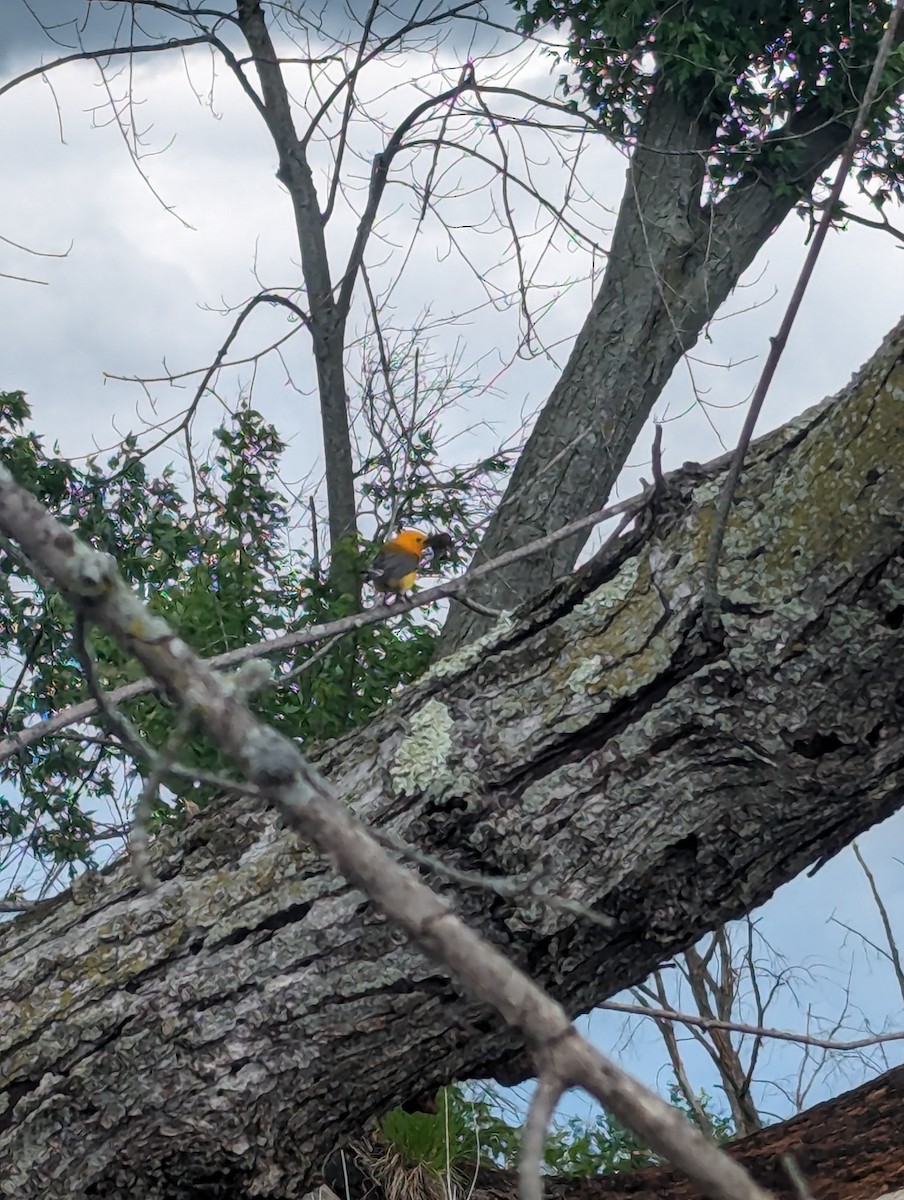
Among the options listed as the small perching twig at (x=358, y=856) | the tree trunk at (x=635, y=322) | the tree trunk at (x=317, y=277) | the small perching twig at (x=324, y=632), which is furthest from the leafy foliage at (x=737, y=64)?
the small perching twig at (x=358, y=856)

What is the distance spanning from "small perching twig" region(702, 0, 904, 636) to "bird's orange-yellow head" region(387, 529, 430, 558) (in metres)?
1.31

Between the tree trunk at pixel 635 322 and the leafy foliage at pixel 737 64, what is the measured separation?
7 centimetres

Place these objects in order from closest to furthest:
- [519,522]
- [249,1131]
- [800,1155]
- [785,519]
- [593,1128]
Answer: [785,519]
[249,1131]
[800,1155]
[593,1128]
[519,522]

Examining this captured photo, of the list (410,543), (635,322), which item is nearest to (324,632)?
(410,543)

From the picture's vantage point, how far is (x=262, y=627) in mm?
2918

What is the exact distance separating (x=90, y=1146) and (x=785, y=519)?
1229 mm

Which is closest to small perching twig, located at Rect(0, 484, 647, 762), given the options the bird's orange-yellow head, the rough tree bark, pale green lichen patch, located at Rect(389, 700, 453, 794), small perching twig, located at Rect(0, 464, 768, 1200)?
the rough tree bark

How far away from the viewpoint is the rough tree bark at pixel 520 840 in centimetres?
137

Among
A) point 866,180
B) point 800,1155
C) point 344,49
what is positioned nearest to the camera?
point 800,1155

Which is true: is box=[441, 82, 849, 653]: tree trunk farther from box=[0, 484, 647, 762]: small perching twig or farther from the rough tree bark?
the rough tree bark

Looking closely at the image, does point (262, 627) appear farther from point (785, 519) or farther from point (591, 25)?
point (591, 25)

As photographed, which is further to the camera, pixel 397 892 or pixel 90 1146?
pixel 90 1146

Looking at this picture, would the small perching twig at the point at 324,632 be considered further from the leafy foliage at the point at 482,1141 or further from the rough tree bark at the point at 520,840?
the leafy foliage at the point at 482,1141

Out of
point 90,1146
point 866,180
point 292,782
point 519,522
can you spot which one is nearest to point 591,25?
point 866,180
